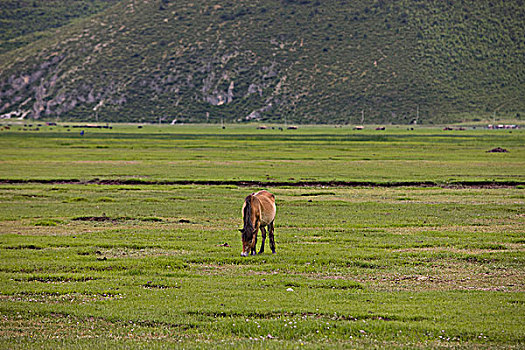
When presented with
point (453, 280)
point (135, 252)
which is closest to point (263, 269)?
point (135, 252)

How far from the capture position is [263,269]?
16.2 meters

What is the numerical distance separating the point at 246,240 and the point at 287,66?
163126mm

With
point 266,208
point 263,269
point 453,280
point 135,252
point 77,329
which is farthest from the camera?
point 135,252

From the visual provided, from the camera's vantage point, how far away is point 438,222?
81.8 ft

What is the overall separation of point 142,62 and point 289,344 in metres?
180

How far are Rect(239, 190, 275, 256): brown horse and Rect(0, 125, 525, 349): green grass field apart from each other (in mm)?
517

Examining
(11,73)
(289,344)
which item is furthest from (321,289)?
(11,73)

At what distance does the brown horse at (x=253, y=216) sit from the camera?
1723 centimetres

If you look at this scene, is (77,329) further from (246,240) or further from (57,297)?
(246,240)

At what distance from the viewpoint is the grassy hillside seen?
16462cm

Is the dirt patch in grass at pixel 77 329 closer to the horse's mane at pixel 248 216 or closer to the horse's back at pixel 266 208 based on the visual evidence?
the horse's mane at pixel 248 216

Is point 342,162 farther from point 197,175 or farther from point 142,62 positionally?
point 142,62

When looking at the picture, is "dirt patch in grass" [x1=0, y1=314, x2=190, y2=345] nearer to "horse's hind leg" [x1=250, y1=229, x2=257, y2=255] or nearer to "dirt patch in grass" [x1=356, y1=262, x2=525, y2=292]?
"dirt patch in grass" [x1=356, y1=262, x2=525, y2=292]

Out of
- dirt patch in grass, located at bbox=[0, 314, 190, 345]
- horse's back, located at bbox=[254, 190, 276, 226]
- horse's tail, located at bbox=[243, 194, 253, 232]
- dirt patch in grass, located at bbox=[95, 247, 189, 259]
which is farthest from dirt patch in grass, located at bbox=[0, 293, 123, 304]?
horse's back, located at bbox=[254, 190, 276, 226]
